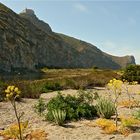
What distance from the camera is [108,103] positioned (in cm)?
1595

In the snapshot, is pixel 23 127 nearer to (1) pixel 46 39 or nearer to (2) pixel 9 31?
(2) pixel 9 31

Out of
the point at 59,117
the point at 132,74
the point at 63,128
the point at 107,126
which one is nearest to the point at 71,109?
the point at 59,117

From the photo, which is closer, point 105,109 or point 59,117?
point 59,117

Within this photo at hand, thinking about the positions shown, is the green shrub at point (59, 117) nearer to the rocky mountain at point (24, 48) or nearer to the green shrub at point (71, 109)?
the green shrub at point (71, 109)

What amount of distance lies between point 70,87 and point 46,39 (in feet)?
348

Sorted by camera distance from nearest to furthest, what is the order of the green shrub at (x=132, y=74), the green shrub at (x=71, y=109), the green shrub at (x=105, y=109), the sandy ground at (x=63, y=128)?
the sandy ground at (x=63, y=128), the green shrub at (x=71, y=109), the green shrub at (x=105, y=109), the green shrub at (x=132, y=74)

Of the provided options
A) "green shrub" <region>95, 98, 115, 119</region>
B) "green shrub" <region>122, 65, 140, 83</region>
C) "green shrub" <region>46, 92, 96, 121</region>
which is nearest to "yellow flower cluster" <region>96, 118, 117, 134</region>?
"green shrub" <region>95, 98, 115, 119</region>

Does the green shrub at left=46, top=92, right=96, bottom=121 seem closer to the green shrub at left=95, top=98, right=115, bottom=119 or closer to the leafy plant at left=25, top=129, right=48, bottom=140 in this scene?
the green shrub at left=95, top=98, right=115, bottom=119

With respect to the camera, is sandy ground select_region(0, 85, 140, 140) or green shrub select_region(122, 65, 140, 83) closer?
sandy ground select_region(0, 85, 140, 140)

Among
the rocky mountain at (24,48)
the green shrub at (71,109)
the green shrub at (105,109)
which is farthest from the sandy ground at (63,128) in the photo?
the rocky mountain at (24,48)

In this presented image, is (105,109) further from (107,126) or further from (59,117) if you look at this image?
(59,117)

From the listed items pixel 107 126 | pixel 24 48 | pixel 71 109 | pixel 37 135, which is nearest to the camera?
pixel 37 135

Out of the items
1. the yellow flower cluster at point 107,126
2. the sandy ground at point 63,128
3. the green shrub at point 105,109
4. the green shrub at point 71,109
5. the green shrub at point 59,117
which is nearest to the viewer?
the sandy ground at point 63,128

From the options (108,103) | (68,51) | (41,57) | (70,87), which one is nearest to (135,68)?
(70,87)
